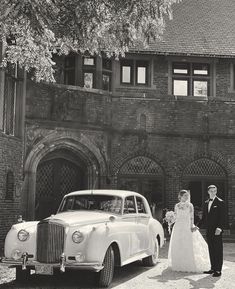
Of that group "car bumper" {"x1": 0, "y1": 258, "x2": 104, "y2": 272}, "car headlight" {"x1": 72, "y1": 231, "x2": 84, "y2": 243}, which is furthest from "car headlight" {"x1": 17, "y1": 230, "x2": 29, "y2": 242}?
"car headlight" {"x1": 72, "y1": 231, "x2": 84, "y2": 243}

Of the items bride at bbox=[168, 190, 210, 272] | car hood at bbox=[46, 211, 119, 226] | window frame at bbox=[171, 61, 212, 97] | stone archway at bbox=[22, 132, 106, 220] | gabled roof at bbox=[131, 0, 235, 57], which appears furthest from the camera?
window frame at bbox=[171, 61, 212, 97]

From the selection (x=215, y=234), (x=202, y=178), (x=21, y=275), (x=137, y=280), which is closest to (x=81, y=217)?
(x=21, y=275)

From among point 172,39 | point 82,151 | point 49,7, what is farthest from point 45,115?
point 49,7

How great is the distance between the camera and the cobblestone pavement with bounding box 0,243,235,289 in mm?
8812

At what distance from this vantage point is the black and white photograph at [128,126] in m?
10.3

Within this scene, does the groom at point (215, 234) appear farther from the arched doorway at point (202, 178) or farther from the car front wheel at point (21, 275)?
the arched doorway at point (202, 178)

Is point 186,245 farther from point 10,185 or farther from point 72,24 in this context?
point 10,185

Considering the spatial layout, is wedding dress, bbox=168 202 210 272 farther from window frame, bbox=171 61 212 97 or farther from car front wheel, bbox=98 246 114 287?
window frame, bbox=171 61 212 97

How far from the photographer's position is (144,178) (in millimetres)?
19969

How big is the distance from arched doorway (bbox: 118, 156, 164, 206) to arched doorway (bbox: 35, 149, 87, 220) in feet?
5.43

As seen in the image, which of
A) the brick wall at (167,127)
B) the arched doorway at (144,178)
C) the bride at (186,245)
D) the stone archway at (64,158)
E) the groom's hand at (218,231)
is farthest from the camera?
the arched doorway at (144,178)

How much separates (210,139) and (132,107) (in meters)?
3.28

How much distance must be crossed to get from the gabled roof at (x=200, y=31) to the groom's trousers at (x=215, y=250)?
35.8 ft

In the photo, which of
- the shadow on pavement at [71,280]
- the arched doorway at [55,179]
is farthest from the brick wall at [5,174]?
the shadow on pavement at [71,280]
